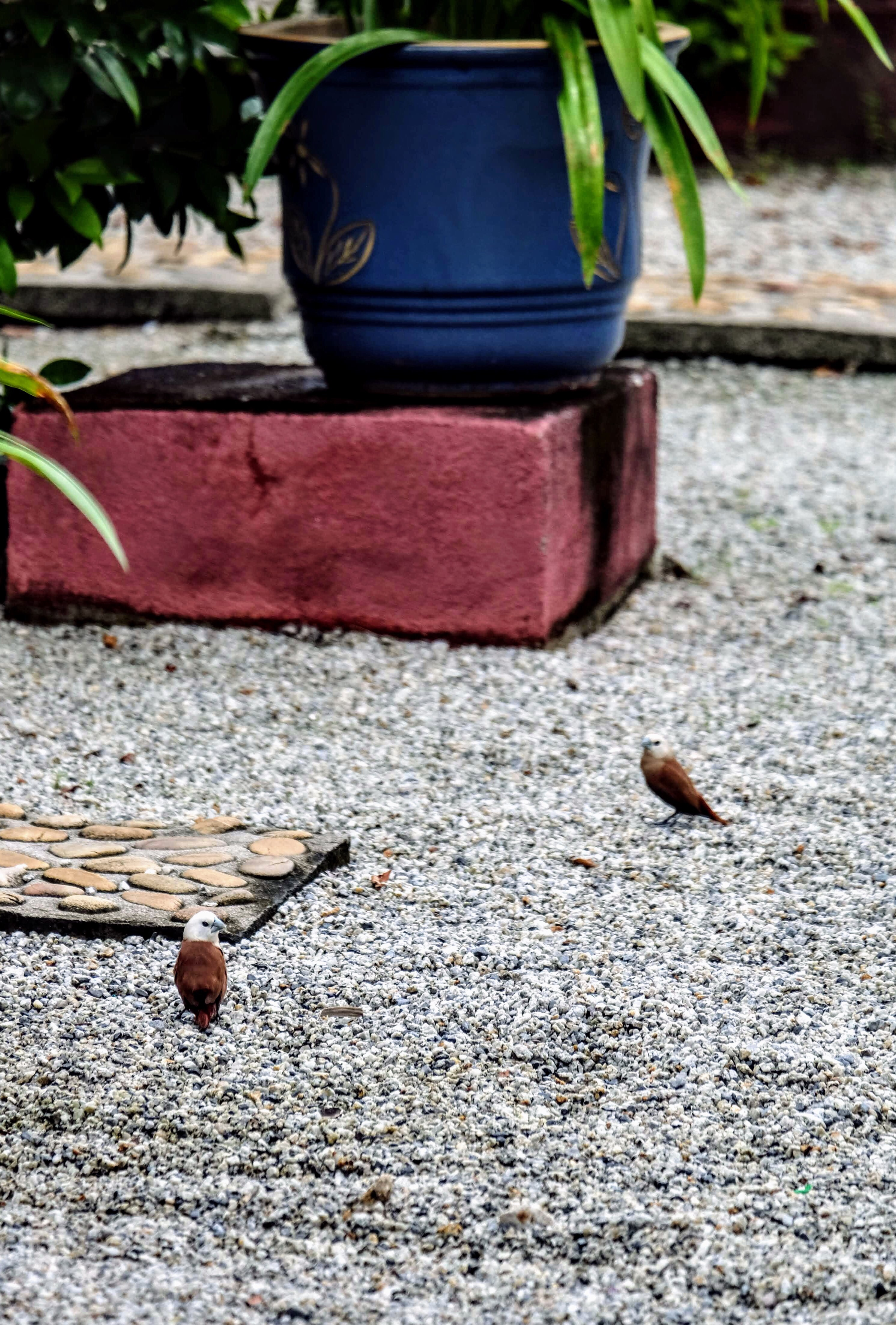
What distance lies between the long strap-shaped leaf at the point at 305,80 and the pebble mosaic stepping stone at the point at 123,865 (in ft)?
3.83

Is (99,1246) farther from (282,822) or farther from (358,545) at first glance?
(358,545)

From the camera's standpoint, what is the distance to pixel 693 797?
2.44m

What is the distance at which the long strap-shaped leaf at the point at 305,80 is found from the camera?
110 inches

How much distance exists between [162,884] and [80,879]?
0.11m

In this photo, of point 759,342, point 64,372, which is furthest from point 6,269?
point 759,342

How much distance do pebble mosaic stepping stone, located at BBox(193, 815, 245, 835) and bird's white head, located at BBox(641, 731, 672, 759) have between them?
59 cm

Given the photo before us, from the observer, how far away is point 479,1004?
6.46 ft

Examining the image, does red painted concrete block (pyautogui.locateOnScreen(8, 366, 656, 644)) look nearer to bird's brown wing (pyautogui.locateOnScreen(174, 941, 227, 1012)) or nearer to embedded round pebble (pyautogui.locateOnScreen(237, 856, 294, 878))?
embedded round pebble (pyautogui.locateOnScreen(237, 856, 294, 878))

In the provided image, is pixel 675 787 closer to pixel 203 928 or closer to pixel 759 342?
pixel 203 928

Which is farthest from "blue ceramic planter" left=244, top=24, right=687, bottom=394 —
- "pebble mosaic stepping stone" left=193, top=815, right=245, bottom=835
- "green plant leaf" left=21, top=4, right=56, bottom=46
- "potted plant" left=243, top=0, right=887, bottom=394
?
"pebble mosaic stepping stone" left=193, top=815, right=245, bottom=835

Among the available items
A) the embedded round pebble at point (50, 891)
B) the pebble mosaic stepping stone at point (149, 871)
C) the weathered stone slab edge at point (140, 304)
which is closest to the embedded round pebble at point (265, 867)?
the pebble mosaic stepping stone at point (149, 871)

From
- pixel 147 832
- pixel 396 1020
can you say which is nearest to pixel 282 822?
pixel 147 832

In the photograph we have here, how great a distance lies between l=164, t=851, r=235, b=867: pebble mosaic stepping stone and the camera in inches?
88.8

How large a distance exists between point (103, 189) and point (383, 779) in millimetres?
1316
